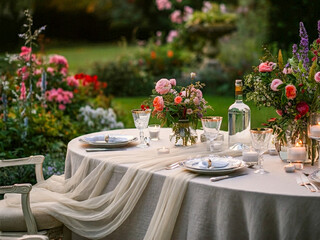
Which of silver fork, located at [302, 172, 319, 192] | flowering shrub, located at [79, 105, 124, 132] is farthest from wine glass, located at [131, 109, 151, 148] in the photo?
flowering shrub, located at [79, 105, 124, 132]

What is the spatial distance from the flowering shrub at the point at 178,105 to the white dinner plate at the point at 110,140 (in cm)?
25

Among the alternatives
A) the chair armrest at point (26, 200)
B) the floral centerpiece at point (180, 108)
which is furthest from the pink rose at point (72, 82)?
the chair armrest at point (26, 200)

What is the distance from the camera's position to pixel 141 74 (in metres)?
8.78

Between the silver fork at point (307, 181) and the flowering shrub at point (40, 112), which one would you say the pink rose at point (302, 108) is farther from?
the flowering shrub at point (40, 112)

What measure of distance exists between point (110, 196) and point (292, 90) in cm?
103

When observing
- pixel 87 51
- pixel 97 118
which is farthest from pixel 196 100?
pixel 87 51

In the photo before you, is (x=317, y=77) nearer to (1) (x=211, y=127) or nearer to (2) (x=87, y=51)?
(1) (x=211, y=127)

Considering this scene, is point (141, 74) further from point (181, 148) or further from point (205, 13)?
point (181, 148)

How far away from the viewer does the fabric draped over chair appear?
239cm

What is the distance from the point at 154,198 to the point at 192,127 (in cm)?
58

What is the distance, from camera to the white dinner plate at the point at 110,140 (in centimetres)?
301

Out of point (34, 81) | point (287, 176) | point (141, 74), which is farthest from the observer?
point (141, 74)

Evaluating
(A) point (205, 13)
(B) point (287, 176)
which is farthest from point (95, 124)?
(A) point (205, 13)

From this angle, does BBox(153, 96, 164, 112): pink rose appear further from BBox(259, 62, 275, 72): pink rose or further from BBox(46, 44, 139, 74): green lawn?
BBox(46, 44, 139, 74): green lawn
